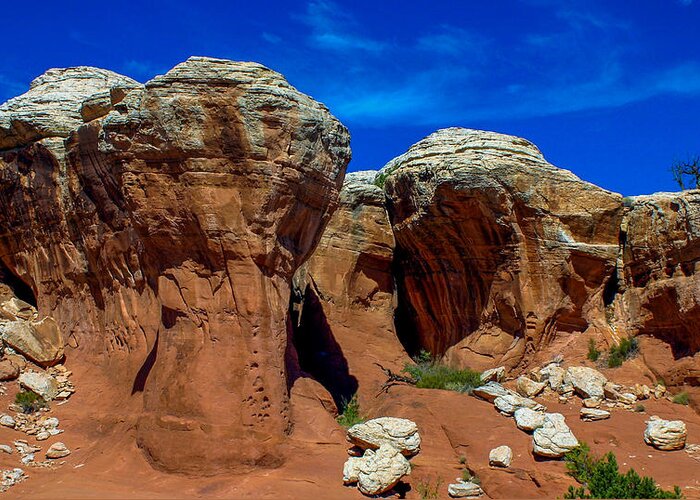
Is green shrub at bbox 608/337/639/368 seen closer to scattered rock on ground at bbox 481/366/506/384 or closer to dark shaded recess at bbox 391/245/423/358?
scattered rock on ground at bbox 481/366/506/384

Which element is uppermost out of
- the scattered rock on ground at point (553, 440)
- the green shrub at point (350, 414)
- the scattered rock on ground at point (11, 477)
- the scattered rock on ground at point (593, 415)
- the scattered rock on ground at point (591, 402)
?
the scattered rock on ground at point (591, 402)

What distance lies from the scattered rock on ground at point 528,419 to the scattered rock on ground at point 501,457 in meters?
0.88

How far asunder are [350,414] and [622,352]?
6.18m

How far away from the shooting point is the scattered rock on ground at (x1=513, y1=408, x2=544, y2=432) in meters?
13.0

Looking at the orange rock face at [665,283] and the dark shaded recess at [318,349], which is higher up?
the orange rock face at [665,283]

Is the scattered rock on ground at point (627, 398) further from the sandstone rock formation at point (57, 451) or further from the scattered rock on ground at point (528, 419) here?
the sandstone rock formation at point (57, 451)

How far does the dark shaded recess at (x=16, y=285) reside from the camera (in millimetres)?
18047

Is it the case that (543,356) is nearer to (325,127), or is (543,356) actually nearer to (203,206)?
(325,127)

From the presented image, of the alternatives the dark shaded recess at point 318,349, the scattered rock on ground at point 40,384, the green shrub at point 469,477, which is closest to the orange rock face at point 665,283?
the green shrub at point 469,477

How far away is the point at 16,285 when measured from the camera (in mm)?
18219

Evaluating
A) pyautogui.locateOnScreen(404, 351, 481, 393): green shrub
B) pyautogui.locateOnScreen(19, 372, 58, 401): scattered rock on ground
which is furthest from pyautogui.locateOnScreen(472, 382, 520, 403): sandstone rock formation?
pyautogui.locateOnScreen(19, 372, 58, 401): scattered rock on ground

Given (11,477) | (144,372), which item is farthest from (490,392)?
(11,477)

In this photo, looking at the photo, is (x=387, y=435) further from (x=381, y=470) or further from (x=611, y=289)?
(x=611, y=289)

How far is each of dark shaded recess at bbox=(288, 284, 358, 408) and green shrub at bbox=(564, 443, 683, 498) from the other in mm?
5091
